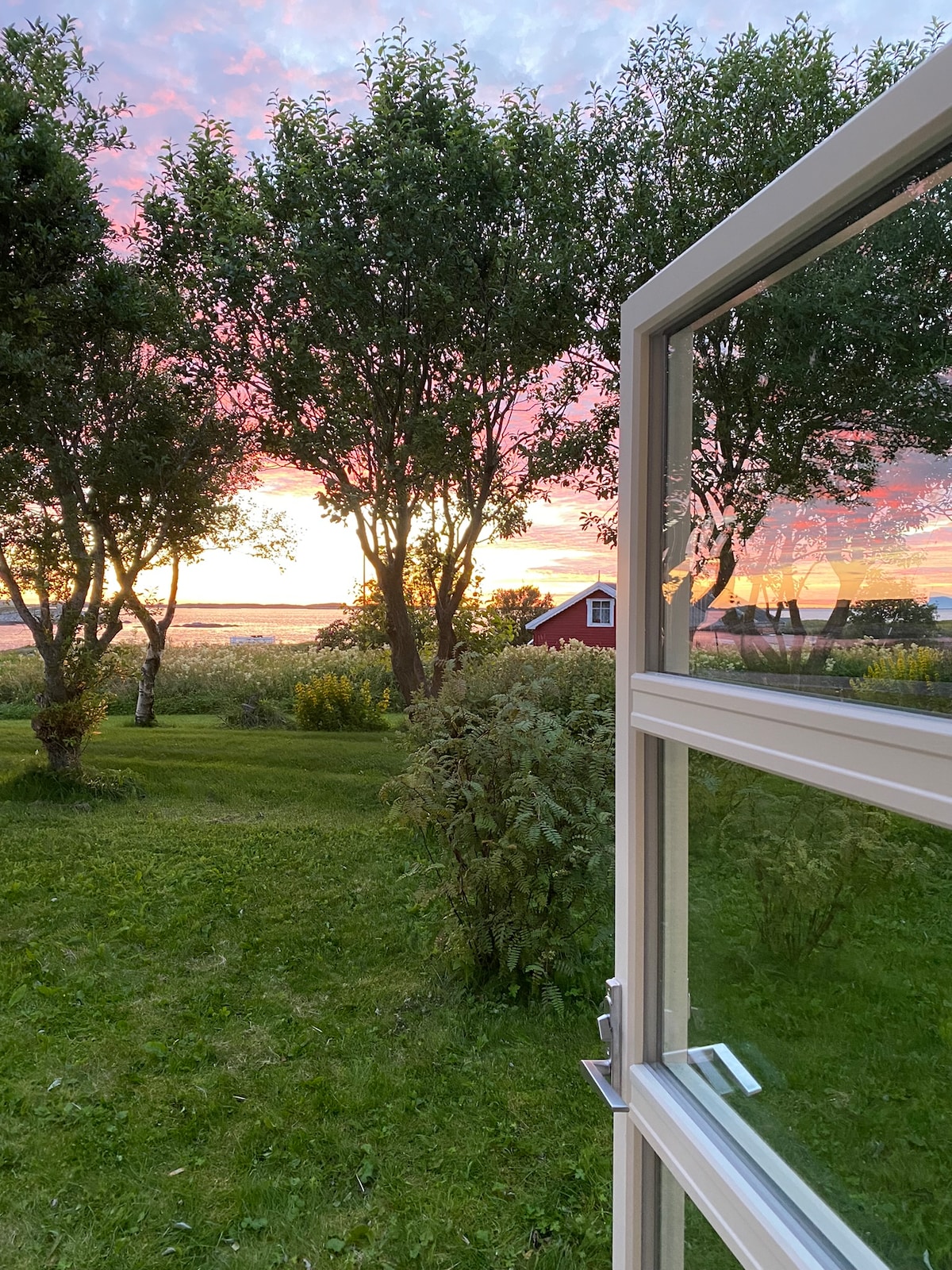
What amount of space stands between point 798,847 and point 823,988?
0.13 meters

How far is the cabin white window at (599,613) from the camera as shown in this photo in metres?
15.5

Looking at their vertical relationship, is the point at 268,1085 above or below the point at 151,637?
below

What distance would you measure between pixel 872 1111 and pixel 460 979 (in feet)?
12.2

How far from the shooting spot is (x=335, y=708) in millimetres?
12148

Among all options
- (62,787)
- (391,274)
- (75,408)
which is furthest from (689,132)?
(62,787)

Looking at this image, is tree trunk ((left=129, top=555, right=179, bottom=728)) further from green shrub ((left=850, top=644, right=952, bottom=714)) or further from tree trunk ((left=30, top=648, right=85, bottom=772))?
green shrub ((left=850, top=644, right=952, bottom=714))

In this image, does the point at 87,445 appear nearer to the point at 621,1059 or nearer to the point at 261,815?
the point at 261,815

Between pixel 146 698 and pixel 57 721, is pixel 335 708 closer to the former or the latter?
pixel 146 698

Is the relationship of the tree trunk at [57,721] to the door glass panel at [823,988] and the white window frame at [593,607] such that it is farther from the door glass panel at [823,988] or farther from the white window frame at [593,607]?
the white window frame at [593,607]

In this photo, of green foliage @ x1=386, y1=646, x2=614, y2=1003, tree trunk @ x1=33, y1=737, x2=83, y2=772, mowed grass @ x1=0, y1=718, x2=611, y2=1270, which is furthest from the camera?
tree trunk @ x1=33, y1=737, x2=83, y2=772

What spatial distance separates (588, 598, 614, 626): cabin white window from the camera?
1553 cm

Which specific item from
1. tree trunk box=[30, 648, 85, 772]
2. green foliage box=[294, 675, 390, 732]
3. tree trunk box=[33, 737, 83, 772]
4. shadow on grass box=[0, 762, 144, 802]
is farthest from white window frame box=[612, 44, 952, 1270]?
green foliage box=[294, 675, 390, 732]

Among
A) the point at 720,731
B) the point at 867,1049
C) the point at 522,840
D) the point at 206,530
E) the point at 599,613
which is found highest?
the point at 206,530

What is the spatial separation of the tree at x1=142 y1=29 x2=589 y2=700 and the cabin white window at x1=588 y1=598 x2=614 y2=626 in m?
7.15
